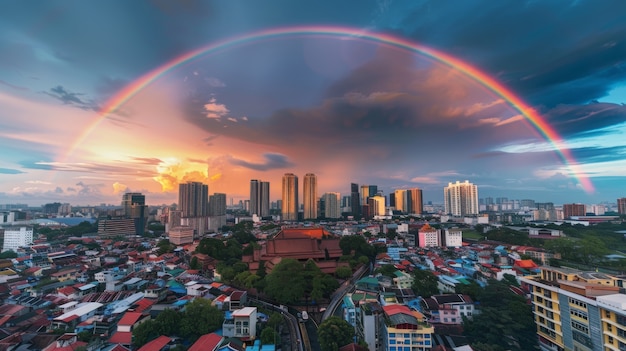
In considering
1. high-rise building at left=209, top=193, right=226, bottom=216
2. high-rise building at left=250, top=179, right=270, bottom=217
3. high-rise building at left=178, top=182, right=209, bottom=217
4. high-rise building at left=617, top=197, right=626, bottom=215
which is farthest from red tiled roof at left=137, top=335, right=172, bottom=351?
high-rise building at left=617, top=197, right=626, bottom=215

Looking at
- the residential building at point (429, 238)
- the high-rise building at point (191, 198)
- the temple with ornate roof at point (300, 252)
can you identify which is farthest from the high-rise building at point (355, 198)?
the temple with ornate roof at point (300, 252)

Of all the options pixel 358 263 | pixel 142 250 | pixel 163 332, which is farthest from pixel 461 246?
pixel 142 250

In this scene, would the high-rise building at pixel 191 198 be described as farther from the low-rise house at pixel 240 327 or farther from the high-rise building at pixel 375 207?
the low-rise house at pixel 240 327

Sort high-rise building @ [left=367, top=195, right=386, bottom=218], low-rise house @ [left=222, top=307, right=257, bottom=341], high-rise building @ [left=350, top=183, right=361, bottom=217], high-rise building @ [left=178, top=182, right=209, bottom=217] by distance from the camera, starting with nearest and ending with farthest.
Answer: low-rise house @ [left=222, top=307, right=257, bottom=341] → high-rise building @ [left=178, top=182, right=209, bottom=217] → high-rise building @ [left=367, top=195, right=386, bottom=218] → high-rise building @ [left=350, top=183, right=361, bottom=217]

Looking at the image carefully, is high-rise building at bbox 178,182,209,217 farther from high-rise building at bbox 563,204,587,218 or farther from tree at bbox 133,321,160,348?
high-rise building at bbox 563,204,587,218

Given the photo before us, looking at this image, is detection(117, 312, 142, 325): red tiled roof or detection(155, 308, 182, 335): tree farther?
detection(117, 312, 142, 325): red tiled roof
